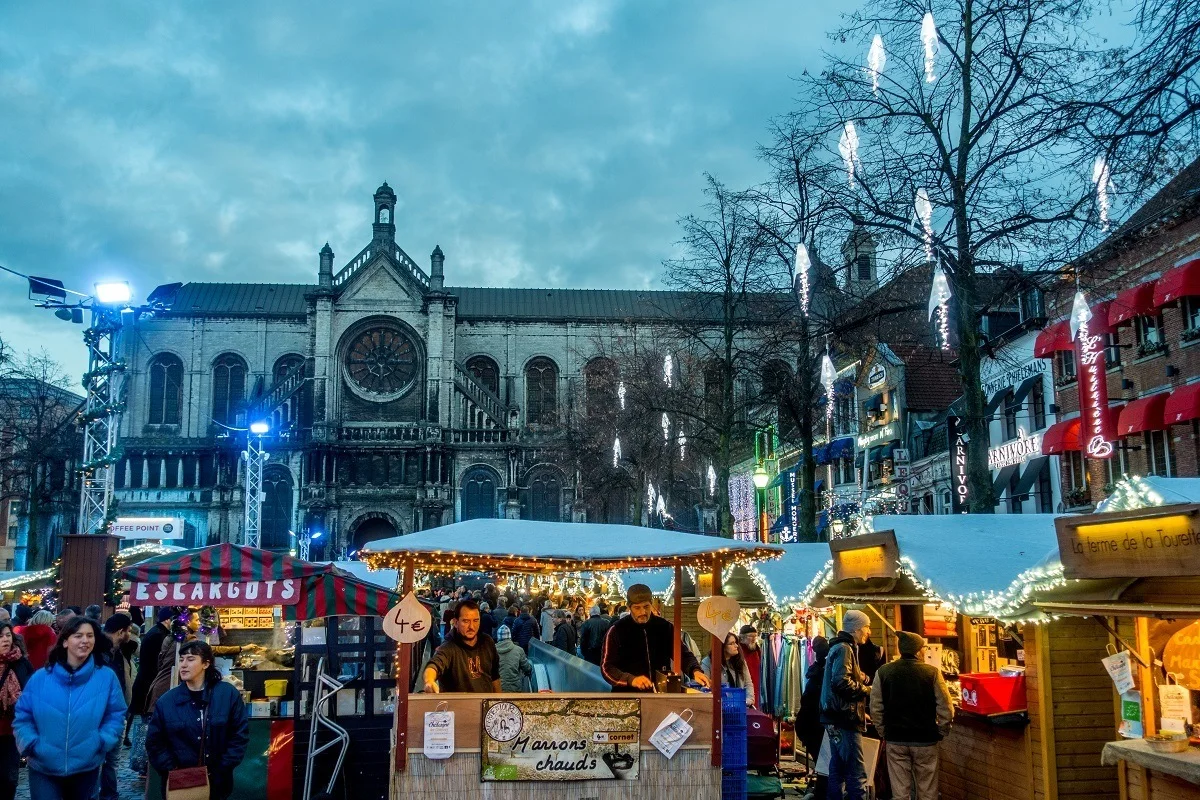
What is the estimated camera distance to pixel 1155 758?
7.14 m

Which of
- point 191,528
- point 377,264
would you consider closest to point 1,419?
point 191,528

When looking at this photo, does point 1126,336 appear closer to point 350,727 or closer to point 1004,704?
point 1004,704

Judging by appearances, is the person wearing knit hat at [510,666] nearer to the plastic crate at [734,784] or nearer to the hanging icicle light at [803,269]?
the plastic crate at [734,784]

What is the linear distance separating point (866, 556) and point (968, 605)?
1.59 metres

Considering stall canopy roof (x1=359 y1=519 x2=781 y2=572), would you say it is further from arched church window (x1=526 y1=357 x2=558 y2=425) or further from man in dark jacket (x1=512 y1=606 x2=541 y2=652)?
arched church window (x1=526 y1=357 x2=558 y2=425)

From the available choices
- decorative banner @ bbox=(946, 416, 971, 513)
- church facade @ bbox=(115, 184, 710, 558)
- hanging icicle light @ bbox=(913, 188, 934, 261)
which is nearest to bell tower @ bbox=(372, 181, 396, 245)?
church facade @ bbox=(115, 184, 710, 558)

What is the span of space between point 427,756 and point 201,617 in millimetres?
14458

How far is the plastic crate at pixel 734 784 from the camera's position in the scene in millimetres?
8742

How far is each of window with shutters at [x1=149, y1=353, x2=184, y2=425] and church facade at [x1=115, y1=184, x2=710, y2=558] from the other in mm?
83

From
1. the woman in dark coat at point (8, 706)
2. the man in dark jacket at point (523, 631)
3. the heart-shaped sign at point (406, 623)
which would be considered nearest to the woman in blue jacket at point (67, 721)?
the woman in dark coat at point (8, 706)

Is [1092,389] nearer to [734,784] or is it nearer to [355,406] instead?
[734,784]

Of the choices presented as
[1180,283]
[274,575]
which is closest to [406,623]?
[274,575]

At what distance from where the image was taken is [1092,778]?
9023mm

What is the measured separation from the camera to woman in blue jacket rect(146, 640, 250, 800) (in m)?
6.78
